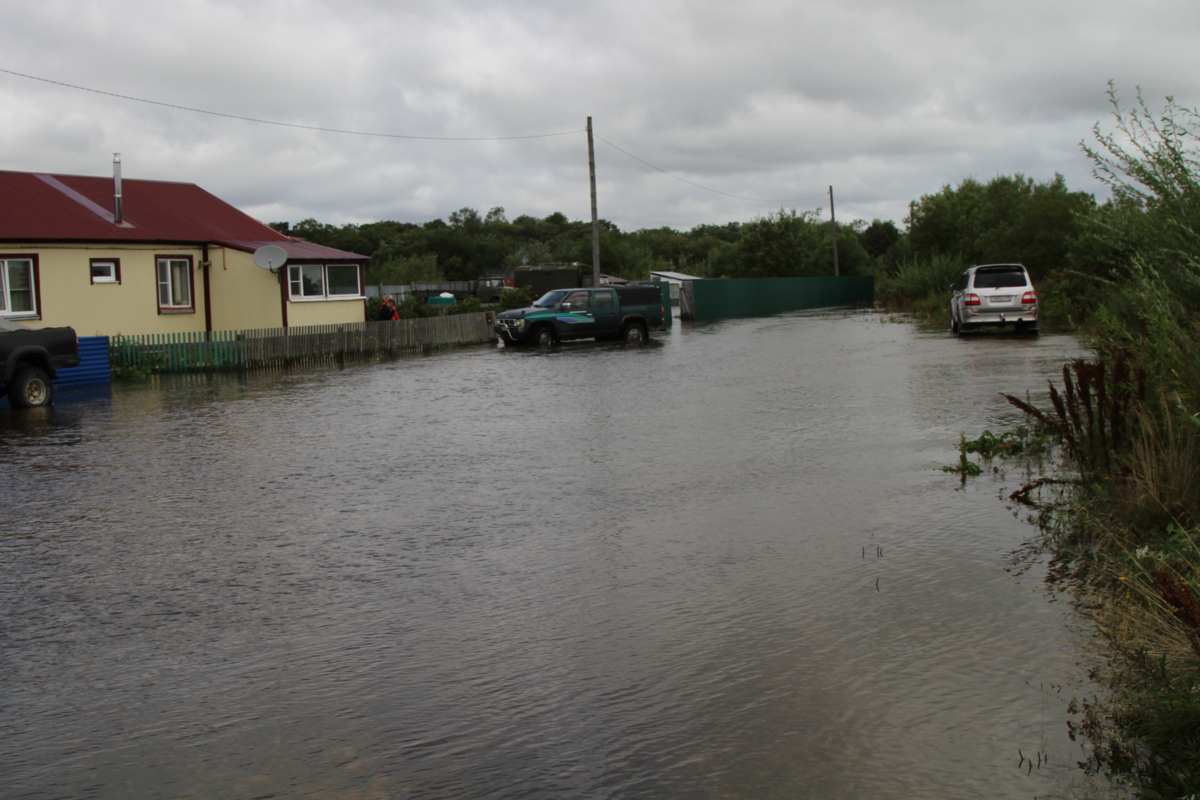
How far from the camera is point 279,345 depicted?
28.4 metres

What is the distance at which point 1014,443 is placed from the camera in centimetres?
1125

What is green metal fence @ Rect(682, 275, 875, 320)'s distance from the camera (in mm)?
54281

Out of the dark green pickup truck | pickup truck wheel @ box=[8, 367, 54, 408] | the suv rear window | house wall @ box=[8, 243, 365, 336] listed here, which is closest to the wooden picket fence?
the dark green pickup truck

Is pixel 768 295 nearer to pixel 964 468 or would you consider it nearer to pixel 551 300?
pixel 551 300

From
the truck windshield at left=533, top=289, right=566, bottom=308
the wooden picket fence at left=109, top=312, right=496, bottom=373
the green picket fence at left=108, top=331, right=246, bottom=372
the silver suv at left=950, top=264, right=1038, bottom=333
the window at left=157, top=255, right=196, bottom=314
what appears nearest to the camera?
the green picket fence at left=108, top=331, right=246, bottom=372

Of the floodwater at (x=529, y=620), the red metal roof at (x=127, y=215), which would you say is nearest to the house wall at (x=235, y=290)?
the red metal roof at (x=127, y=215)

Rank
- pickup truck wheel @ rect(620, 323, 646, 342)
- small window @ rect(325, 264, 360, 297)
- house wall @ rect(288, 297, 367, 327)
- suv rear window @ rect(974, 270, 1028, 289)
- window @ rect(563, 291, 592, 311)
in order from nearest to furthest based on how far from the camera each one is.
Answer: suv rear window @ rect(974, 270, 1028, 289) < window @ rect(563, 291, 592, 311) < pickup truck wheel @ rect(620, 323, 646, 342) < house wall @ rect(288, 297, 367, 327) < small window @ rect(325, 264, 360, 297)

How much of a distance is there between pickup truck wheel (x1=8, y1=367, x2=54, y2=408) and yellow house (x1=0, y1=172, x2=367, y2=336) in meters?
9.66

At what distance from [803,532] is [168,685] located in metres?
4.54

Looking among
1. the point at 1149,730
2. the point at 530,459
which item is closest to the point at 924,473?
the point at 530,459

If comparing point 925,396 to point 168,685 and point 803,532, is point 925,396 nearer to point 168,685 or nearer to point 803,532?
point 803,532

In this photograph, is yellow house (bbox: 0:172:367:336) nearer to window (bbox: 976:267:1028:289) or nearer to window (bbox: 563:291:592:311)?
window (bbox: 563:291:592:311)

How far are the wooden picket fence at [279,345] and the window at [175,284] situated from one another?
4.55 meters

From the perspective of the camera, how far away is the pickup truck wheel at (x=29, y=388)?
725 inches
